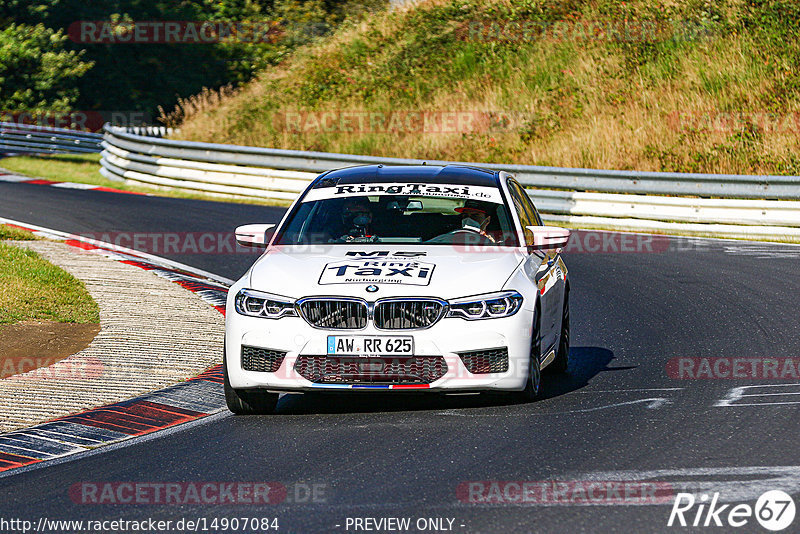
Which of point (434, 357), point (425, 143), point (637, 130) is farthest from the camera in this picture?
point (425, 143)

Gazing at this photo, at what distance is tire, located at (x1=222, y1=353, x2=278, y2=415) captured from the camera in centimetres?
784

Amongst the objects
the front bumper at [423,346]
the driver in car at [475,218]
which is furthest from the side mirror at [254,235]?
the driver in car at [475,218]

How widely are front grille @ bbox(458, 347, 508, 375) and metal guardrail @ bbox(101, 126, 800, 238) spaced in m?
10.6

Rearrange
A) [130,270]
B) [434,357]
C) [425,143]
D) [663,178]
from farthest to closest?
[425,143], [663,178], [130,270], [434,357]

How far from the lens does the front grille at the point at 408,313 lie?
7.48 m

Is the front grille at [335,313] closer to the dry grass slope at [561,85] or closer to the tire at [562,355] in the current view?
the tire at [562,355]

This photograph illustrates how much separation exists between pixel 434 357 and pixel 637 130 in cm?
1823

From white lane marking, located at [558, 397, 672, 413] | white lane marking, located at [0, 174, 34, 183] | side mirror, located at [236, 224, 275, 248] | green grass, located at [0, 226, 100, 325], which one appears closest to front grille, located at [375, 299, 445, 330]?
white lane marking, located at [558, 397, 672, 413]

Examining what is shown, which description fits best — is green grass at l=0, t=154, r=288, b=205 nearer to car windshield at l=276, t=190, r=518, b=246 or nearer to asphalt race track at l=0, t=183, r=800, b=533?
car windshield at l=276, t=190, r=518, b=246

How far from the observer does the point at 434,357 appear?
745 centimetres

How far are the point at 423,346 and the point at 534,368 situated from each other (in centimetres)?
90

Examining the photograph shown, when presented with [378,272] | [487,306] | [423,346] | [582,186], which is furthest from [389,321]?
[582,186]

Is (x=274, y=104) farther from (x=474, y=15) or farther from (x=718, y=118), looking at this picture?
(x=718, y=118)

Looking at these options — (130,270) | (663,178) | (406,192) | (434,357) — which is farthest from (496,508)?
(663,178)
